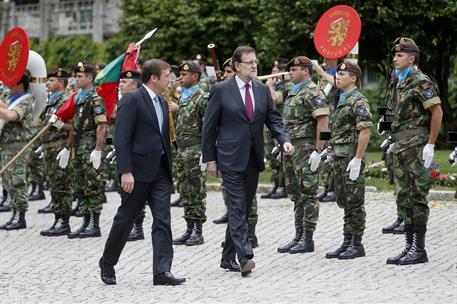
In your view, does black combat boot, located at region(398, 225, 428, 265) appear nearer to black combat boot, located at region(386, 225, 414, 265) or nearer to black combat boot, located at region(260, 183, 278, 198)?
black combat boot, located at region(386, 225, 414, 265)

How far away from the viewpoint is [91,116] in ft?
42.5

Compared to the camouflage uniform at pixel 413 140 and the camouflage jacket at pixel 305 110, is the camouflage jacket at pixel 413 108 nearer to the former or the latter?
the camouflage uniform at pixel 413 140

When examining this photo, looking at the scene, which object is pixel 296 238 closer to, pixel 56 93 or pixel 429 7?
pixel 56 93

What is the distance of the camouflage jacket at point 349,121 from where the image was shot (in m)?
10.6

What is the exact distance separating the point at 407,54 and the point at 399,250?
7.38 feet

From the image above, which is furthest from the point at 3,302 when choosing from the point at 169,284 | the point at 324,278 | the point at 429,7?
the point at 429,7

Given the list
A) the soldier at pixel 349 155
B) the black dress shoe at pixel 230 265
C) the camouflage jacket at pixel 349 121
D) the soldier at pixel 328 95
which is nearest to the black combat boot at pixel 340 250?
the soldier at pixel 349 155

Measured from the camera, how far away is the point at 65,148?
43.4 feet

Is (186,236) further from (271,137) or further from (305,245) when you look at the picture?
(271,137)

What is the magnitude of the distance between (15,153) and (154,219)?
4807mm

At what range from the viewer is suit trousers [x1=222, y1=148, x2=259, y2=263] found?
32.5ft

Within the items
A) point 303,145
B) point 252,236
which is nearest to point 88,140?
point 252,236

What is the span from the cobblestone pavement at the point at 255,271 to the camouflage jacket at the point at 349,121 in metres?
1.16

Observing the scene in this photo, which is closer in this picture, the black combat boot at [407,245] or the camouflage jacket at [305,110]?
the black combat boot at [407,245]
